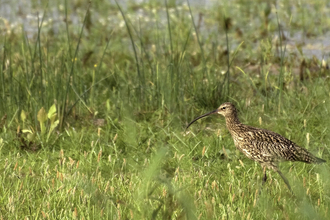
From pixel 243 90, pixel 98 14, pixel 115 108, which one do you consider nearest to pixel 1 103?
pixel 115 108

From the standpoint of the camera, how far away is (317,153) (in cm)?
466

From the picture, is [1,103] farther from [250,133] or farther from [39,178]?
[250,133]

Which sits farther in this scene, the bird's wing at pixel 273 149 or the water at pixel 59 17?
the water at pixel 59 17

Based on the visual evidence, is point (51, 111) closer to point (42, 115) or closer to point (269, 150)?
point (42, 115)

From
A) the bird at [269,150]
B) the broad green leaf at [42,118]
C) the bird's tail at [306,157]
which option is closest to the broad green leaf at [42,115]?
the broad green leaf at [42,118]

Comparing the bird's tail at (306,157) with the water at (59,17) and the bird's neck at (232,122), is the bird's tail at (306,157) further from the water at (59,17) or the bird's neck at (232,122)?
the water at (59,17)

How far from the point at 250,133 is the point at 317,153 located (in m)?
0.57

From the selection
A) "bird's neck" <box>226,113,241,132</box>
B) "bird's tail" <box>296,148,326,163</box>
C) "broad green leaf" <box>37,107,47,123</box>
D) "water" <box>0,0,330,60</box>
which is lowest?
"water" <box>0,0,330,60</box>

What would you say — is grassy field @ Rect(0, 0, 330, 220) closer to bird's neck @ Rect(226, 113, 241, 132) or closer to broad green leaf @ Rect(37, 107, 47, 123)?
broad green leaf @ Rect(37, 107, 47, 123)

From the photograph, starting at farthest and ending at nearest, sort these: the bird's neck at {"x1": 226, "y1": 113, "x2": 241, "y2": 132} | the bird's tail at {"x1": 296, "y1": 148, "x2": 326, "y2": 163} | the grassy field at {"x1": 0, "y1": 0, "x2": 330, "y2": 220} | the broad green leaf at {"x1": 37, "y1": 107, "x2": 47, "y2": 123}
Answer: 1. the broad green leaf at {"x1": 37, "y1": 107, "x2": 47, "y2": 123}
2. the bird's neck at {"x1": 226, "y1": 113, "x2": 241, "y2": 132}
3. the bird's tail at {"x1": 296, "y1": 148, "x2": 326, "y2": 163}
4. the grassy field at {"x1": 0, "y1": 0, "x2": 330, "y2": 220}

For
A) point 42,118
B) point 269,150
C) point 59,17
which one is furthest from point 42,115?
point 59,17

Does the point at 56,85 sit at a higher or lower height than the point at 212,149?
higher

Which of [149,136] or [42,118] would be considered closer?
[42,118]

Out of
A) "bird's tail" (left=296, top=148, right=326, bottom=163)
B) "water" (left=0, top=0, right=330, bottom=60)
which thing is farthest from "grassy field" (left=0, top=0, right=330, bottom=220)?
"water" (left=0, top=0, right=330, bottom=60)
